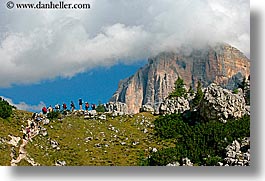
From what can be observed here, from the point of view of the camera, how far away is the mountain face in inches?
606

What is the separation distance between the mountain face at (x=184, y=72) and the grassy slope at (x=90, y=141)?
1065 millimetres

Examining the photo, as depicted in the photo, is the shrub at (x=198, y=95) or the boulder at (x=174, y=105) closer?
the shrub at (x=198, y=95)

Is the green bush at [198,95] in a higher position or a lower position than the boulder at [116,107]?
higher

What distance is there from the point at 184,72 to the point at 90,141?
4705 mm

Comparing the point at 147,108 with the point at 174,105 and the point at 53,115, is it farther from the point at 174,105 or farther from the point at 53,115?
the point at 53,115

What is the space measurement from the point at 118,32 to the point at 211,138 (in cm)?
393

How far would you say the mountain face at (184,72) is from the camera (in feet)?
50.5

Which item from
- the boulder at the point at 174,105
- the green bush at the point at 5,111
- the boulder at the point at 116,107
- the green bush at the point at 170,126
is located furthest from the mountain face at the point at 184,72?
the green bush at the point at 5,111

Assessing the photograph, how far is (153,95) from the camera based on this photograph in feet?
67.9

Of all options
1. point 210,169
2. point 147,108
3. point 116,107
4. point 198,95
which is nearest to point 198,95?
point 198,95

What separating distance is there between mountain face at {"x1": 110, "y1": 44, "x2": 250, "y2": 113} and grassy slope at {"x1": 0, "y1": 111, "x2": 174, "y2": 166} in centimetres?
107

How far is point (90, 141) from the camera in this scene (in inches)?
591

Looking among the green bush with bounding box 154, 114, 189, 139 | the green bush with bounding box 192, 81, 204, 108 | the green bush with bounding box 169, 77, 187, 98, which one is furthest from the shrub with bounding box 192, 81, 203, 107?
the green bush with bounding box 154, 114, 189, 139

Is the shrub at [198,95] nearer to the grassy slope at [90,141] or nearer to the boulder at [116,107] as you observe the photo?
the grassy slope at [90,141]
